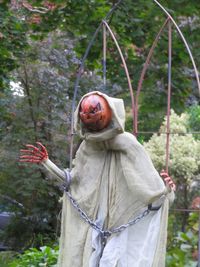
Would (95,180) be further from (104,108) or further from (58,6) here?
(58,6)

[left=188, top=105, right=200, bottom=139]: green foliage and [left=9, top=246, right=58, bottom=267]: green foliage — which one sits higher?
[left=188, top=105, right=200, bottom=139]: green foliage

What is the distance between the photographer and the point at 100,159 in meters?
5.05

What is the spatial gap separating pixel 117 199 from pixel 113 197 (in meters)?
0.03

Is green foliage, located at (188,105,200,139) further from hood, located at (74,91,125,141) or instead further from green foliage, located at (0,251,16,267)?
hood, located at (74,91,125,141)

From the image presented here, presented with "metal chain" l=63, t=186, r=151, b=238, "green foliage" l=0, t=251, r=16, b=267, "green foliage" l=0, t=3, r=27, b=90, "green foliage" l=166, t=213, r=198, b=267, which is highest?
"green foliage" l=0, t=3, r=27, b=90

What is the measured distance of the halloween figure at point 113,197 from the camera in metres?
4.88

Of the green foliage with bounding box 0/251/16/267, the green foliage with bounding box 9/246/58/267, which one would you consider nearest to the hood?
the green foliage with bounding box 9/246/58/267

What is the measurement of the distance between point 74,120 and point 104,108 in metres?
0.26

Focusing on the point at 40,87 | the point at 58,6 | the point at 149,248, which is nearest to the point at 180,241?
the point at 149,248

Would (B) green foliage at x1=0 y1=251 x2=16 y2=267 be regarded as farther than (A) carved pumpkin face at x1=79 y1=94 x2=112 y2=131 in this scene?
Yes

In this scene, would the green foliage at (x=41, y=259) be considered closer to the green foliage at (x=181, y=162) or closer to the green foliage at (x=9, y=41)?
the green foliage at (x=181, y=162)

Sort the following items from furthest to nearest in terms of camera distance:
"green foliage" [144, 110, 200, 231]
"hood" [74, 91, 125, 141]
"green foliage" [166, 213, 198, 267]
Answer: "green foliage" [144, 110, 200, 231], "green foliage" [166, 213, 198, 267], "hood" [74, 91, 125, 141]

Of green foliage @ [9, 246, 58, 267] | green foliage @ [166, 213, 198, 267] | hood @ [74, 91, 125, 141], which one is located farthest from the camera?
green foliage @ [9, 246, 58, 267]

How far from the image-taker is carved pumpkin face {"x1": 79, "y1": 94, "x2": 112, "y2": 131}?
486cm
